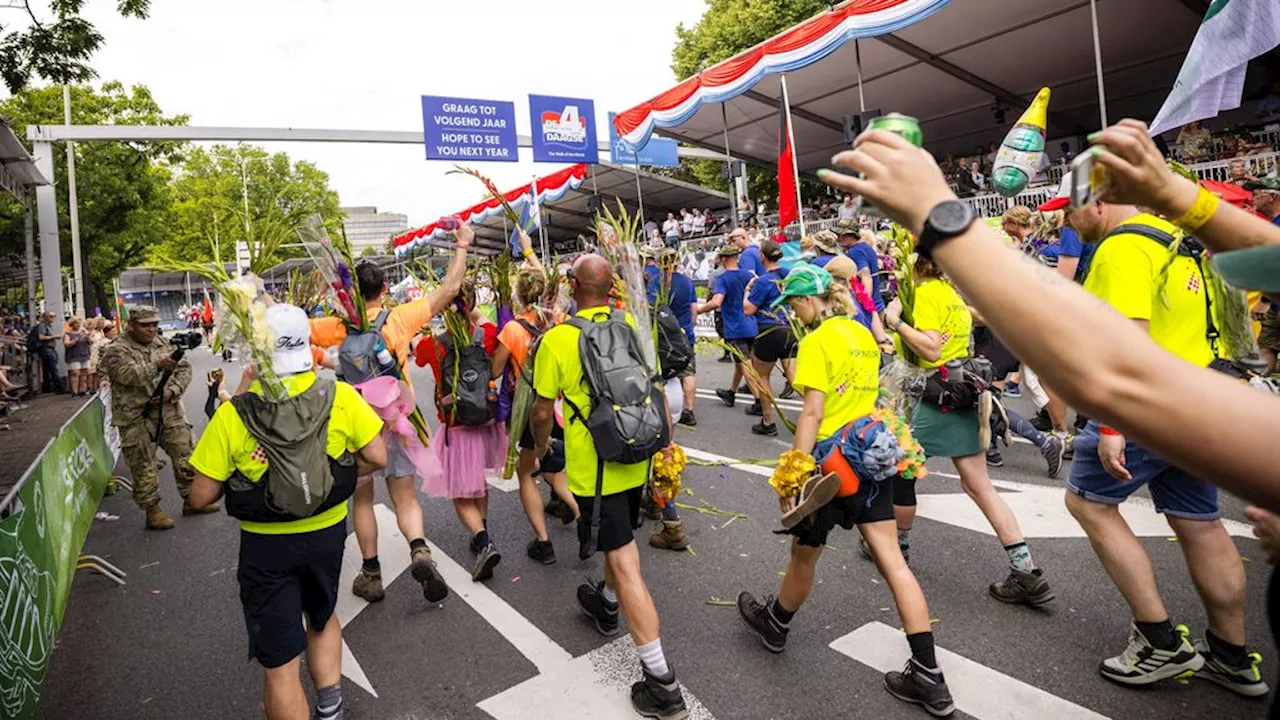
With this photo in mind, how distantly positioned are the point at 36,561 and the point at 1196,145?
14761 mm

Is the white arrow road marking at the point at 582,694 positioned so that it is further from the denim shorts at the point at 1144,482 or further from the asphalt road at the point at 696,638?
the denim shorts at the point at 1144,482

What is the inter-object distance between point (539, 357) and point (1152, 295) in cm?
238

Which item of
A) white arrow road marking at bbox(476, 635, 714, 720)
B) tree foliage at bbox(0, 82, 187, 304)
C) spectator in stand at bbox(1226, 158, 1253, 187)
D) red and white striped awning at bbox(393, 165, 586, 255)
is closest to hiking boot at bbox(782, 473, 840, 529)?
white arrow road marking at bbox(476, 635, 714, 720)

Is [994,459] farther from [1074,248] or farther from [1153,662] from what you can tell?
[1153,662]

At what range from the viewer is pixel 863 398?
2982 mm

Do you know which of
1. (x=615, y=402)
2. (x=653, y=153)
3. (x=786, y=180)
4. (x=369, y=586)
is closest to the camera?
(x=615, y=402)

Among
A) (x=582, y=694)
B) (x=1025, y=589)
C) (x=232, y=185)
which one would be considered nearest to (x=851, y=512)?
(x=1025, y=589)

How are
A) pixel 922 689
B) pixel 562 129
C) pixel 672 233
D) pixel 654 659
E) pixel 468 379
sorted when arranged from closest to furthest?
pixel 922 689 → pixel 654 659 → pixel 468 379 → pixel 562 129 → pixel 672 233

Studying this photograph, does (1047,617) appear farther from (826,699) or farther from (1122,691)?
(826,699)

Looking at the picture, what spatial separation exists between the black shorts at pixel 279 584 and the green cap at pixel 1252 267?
274 centimetres

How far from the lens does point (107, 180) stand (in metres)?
25.2

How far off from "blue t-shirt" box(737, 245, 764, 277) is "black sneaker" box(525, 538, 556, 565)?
4.70 m

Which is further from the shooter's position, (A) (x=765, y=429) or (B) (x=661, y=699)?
(A) (x=765, y=429)

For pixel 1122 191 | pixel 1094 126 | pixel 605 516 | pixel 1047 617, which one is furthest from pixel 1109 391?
pixel 1094 126
